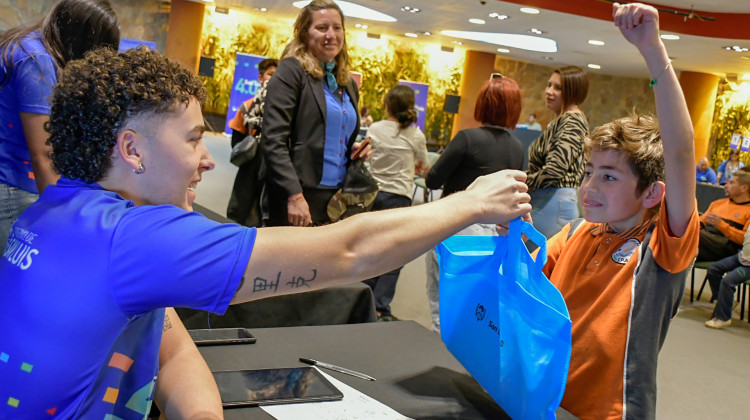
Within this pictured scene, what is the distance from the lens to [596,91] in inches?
758

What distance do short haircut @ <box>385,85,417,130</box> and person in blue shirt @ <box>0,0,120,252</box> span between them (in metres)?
2.69

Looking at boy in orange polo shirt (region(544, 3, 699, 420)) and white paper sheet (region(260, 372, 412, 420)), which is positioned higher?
boy in orange polo shirt (region(544, 3, 699, 420))

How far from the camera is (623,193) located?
57.8 inches

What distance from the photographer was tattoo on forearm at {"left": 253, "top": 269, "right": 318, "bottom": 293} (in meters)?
0.87

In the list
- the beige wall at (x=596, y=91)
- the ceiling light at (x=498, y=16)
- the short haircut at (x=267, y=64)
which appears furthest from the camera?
the beige wall at (x=596, y=91)

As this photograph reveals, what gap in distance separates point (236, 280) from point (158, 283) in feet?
0.32

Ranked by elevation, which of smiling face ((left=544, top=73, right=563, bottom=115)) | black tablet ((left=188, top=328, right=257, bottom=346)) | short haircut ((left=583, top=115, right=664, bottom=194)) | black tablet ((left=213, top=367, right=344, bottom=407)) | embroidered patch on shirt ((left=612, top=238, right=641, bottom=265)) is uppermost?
smiling face ((left=544, top=73, right=563, bottom=115))

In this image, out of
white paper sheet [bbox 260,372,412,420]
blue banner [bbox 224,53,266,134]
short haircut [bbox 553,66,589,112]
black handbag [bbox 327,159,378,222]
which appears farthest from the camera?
blue banner [bbox 224,53,266,134]

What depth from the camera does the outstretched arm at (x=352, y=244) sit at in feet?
2.89

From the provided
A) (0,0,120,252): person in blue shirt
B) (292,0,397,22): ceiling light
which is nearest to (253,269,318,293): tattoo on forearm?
(0,0,120,252): person in blue shirt

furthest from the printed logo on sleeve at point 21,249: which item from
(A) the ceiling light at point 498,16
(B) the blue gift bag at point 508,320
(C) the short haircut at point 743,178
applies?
(A) the ceiling light at point 498,16

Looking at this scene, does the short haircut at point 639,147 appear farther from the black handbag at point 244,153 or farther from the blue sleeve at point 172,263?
the black handbag at point 244,153

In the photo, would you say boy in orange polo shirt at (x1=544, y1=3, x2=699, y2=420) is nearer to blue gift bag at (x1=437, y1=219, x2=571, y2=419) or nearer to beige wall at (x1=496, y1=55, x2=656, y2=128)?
blue gift bag at (x1=437, y1=219, x2=571, y2=419)

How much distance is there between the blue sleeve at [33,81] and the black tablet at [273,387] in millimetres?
1078
